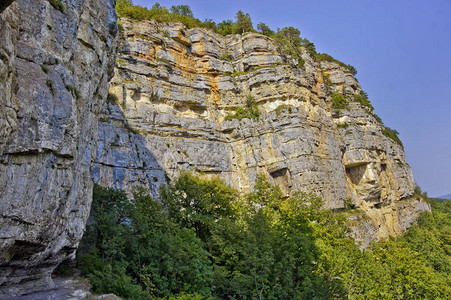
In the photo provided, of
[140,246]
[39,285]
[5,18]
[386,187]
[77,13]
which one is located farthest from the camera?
[386,187]

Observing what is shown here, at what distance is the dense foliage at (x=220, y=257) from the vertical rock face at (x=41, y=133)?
134 inches

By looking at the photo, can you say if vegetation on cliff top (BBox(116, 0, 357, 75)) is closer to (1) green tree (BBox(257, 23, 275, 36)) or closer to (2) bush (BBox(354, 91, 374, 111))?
(1) green tree (BBox(257, 23, 275, 36))

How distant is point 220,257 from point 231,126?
Answer: 2114 centimetres

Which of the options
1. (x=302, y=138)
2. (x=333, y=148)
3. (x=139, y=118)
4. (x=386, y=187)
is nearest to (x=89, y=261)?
→ (x=139, y=118)

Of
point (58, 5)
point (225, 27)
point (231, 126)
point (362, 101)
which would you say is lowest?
point (58, 5)

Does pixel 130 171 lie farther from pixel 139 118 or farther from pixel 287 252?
pixel 287 252

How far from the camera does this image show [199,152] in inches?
1276

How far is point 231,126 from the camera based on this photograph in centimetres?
3600

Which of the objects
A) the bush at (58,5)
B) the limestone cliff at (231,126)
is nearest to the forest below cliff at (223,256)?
the limestone cliff at (231,126)

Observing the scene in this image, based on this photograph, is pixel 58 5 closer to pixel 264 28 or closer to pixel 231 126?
pixel 231 126

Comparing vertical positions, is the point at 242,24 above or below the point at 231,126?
above

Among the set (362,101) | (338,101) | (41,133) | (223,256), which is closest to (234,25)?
(338,101)

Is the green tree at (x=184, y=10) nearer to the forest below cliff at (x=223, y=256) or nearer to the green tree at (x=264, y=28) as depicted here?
the green tree at (x=264, y=28)

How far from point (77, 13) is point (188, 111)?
23629 millimetres
